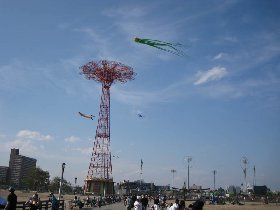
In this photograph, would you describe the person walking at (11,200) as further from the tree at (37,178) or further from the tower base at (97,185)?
the tree at (37,178)

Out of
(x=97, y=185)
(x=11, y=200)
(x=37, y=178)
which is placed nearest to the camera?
(x=11, y=200)

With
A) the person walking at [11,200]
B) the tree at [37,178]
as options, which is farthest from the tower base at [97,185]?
the tree at [37,178]

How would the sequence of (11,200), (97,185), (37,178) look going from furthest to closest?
(37,178) < (97,185) < (11,200)

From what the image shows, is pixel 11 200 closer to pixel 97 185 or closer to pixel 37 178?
pixel 97 185

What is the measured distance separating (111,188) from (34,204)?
59988 mm

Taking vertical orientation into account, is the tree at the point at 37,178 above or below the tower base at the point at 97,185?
above

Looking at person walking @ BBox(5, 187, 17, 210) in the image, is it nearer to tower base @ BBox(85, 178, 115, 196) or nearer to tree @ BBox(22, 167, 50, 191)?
tower base @ BBox(85, 178, 115, 196)

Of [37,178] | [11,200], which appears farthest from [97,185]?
[37,178]

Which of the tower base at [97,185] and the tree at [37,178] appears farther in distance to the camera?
the tree at [37,178]

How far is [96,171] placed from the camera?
71875mm

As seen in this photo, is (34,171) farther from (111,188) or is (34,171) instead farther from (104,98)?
(104,98)

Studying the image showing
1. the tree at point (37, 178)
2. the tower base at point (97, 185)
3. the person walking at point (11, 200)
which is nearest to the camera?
the person walking at point (11, 200)

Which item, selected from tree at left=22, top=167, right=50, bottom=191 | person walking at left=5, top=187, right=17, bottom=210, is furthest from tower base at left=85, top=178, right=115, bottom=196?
tree at left=22, top=167, right=50, bottom=191

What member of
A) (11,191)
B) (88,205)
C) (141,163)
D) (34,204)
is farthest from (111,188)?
(11,191)
